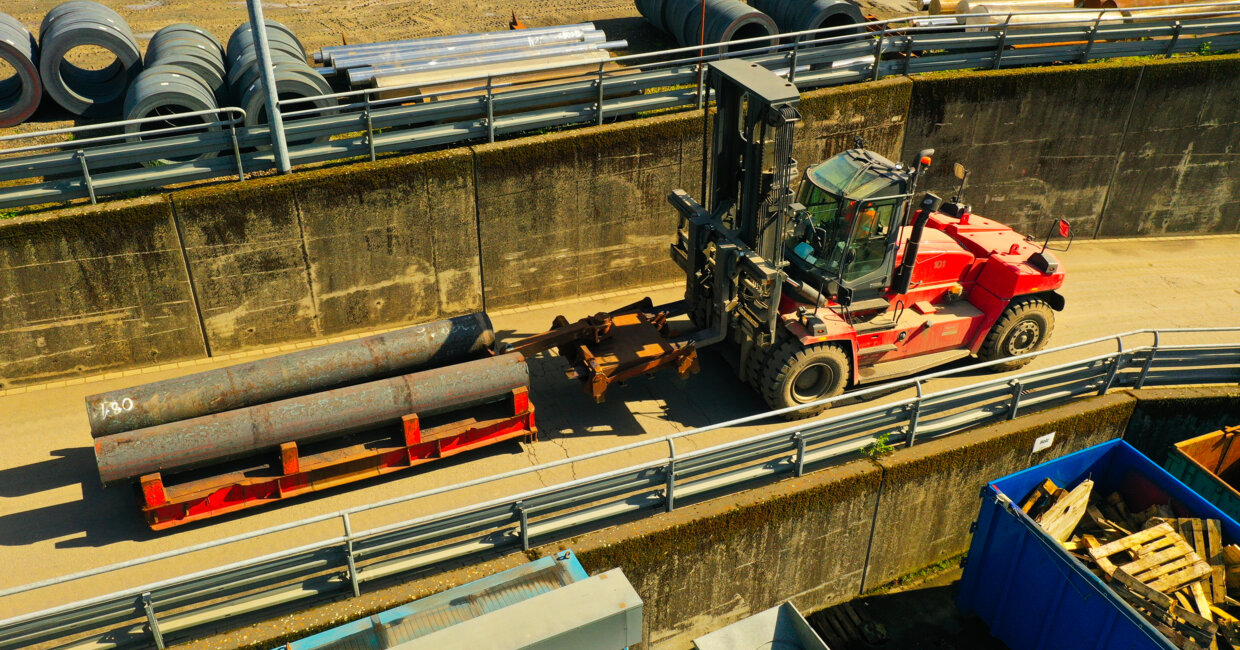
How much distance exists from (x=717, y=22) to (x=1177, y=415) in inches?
397

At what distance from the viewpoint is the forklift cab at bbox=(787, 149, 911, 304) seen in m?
9.75

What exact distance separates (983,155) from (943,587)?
768 centimetres

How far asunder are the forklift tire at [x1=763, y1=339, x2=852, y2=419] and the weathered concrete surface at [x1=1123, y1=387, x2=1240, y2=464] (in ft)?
12.0

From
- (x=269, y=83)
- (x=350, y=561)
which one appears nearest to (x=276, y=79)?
(x=269, y=83)

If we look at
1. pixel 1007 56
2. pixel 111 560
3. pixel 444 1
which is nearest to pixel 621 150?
pixel 1007 56

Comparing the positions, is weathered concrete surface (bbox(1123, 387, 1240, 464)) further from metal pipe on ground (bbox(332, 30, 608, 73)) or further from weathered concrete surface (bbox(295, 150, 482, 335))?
metal pipe on ground (bbox(332, 30, 608, 73))

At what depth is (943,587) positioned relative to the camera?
34.2ft

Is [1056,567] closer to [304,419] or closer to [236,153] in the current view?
[304,419]

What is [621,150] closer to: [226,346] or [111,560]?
[226,346]

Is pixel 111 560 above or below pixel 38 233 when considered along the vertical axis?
below

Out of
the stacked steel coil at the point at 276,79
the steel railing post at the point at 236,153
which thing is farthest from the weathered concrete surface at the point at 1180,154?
the steel railing post at the point at 236,153

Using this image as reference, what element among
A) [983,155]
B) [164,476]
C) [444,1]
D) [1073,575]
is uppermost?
[444,1]

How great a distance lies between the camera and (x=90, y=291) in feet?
34.9

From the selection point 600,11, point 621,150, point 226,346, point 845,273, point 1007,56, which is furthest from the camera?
point 600,11
